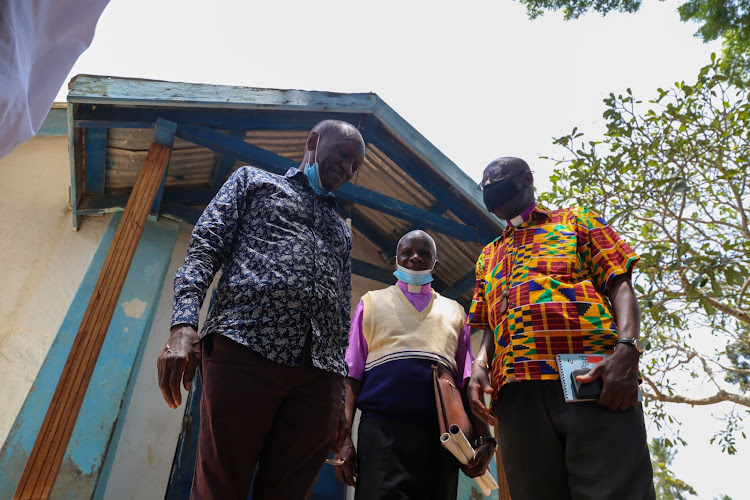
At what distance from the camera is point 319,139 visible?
2336 mm

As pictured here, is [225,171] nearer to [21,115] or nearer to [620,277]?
[620,277]

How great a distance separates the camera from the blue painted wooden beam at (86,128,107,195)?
13.1 feet

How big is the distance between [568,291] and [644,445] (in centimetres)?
57

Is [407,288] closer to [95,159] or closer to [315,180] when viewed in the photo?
[315,180]

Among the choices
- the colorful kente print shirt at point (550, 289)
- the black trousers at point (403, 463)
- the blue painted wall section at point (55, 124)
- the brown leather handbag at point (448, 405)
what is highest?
the blue painted wall section at point (55, 124)

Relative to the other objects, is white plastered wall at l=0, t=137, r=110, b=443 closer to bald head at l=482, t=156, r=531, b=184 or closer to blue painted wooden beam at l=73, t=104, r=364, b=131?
blue painted wooden beam at l=73, t=104, r=364, b=131

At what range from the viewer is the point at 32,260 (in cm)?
501

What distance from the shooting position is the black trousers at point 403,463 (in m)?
2.28

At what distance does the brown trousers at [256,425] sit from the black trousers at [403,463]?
2.04 ft

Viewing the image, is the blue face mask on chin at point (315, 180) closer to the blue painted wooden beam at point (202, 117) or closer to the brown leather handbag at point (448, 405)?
the brown leather handbag at point (448, 405)

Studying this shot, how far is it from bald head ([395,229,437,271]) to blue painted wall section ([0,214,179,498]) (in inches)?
102

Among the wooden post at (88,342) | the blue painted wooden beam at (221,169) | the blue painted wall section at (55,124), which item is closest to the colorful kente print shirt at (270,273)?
the wooden post at (88,342)

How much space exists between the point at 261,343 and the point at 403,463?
1.06 meters

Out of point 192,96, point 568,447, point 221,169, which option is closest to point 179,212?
point 221,169
